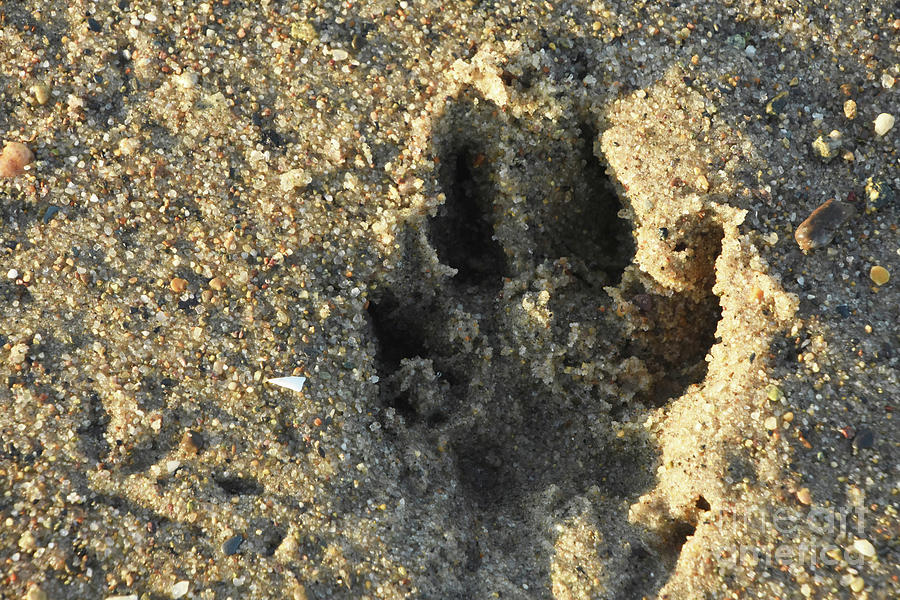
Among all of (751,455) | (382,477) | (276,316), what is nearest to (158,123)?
(276,316)

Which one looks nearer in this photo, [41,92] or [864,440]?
[864,440]

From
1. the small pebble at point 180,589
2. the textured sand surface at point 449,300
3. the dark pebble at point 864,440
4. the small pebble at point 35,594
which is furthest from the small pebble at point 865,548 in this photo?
the small pebble at point 35,594

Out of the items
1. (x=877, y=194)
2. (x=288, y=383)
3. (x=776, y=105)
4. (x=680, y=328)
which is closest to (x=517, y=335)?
(x=680, y=328)

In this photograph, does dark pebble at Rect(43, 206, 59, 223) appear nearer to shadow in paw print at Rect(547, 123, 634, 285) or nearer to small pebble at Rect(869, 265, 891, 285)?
shadow in paw print at Rect(547, 123, 634, 285)

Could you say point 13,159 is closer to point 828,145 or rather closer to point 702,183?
point 702,183

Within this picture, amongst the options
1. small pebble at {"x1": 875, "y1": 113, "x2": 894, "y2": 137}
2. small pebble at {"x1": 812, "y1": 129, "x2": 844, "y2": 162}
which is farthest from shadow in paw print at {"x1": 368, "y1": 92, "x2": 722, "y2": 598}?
small pebble at {"x1": 875, "y1": 113, "x2": 894, "y2": 137}

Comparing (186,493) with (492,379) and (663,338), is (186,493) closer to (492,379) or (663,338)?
(492,379)

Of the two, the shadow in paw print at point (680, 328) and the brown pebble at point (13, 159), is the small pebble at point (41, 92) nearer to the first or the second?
the brown pebble at point (13, 159)
